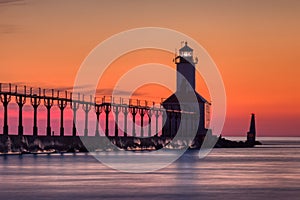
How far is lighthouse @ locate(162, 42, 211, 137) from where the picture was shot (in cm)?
11938

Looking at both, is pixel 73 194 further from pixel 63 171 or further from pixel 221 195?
pixel 63 171

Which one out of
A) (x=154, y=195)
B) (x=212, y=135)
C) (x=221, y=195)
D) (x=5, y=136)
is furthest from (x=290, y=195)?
(x=212, y=135)

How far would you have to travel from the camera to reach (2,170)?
47.2 metres

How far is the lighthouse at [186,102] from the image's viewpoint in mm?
119375

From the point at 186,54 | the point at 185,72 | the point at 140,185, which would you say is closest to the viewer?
the point at 140,185

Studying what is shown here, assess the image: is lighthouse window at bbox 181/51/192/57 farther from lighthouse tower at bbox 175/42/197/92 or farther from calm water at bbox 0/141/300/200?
calm water at bbox 0/141/300/200

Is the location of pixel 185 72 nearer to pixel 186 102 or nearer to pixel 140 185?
pixel 186 102

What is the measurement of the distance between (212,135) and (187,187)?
95643 millimetres

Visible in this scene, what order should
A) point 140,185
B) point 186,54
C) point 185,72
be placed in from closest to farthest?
point 140,185 < point 185,72 < point 186,54

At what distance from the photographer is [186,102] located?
123188 millimetres

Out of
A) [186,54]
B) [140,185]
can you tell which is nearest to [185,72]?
[186,54]

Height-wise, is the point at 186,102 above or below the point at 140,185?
above

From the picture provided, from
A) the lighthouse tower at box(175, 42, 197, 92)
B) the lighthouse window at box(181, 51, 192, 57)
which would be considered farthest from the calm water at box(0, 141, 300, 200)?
the lighthouse window at box(181, 51, 192, 57)

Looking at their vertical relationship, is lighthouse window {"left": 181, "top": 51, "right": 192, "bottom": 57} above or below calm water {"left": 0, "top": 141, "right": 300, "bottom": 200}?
above
